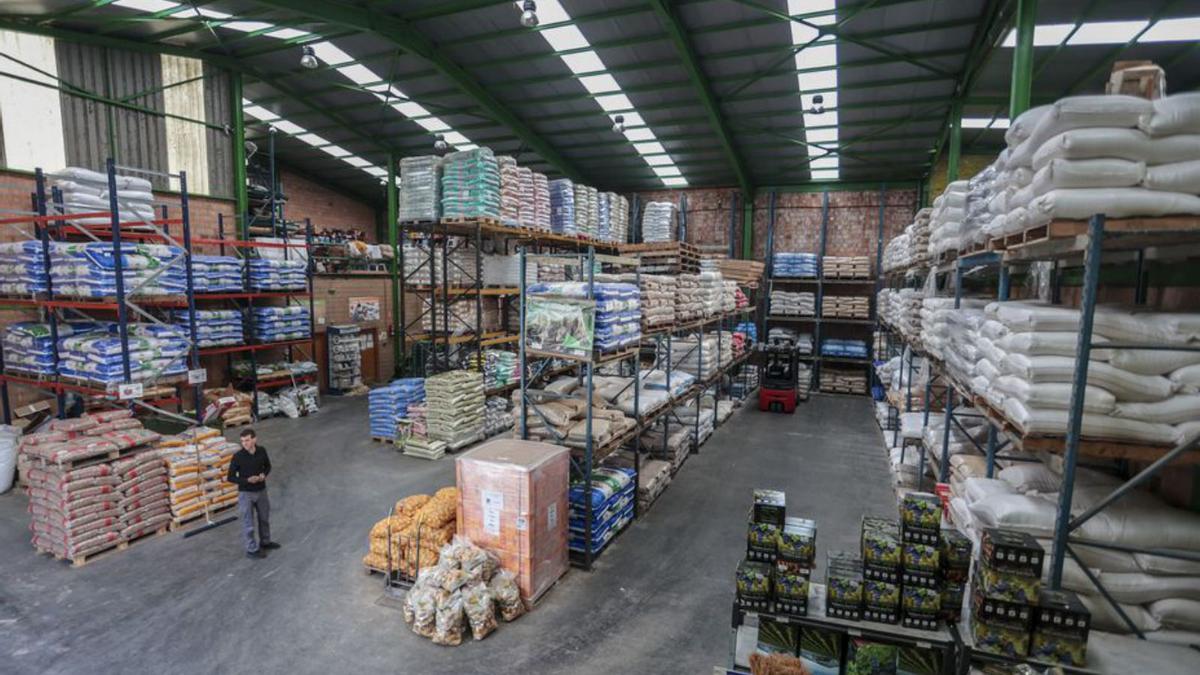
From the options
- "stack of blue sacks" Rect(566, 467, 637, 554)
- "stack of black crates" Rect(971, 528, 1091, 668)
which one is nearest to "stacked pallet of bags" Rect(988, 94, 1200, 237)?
"stack of black crates" Rect(971, 528, 1091, 668)

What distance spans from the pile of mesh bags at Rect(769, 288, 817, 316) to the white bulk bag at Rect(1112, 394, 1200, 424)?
1583 centimetres

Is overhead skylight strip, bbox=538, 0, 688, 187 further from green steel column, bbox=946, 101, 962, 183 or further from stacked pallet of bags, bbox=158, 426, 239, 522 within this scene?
stacked pallet of bags, bbox=158, 426, 239, 522

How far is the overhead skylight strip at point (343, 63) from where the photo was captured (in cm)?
1078

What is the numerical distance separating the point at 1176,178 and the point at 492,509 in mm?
5896

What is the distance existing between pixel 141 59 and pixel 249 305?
5.75m

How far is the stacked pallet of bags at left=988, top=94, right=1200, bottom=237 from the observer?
3.24 m

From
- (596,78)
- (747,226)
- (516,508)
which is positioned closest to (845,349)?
(747,226)

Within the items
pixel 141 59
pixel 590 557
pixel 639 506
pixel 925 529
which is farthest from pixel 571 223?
pixel 925 529

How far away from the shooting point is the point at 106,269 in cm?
849

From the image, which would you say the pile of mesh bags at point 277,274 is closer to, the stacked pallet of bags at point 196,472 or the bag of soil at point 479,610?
the stacked pallet of bags at point 196,472

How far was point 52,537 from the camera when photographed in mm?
6777

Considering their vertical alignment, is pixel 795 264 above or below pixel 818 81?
below

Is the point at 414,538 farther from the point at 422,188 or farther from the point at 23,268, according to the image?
the point at 23,268

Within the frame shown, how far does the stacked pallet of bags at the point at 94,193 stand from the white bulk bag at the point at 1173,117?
12.4 meters
